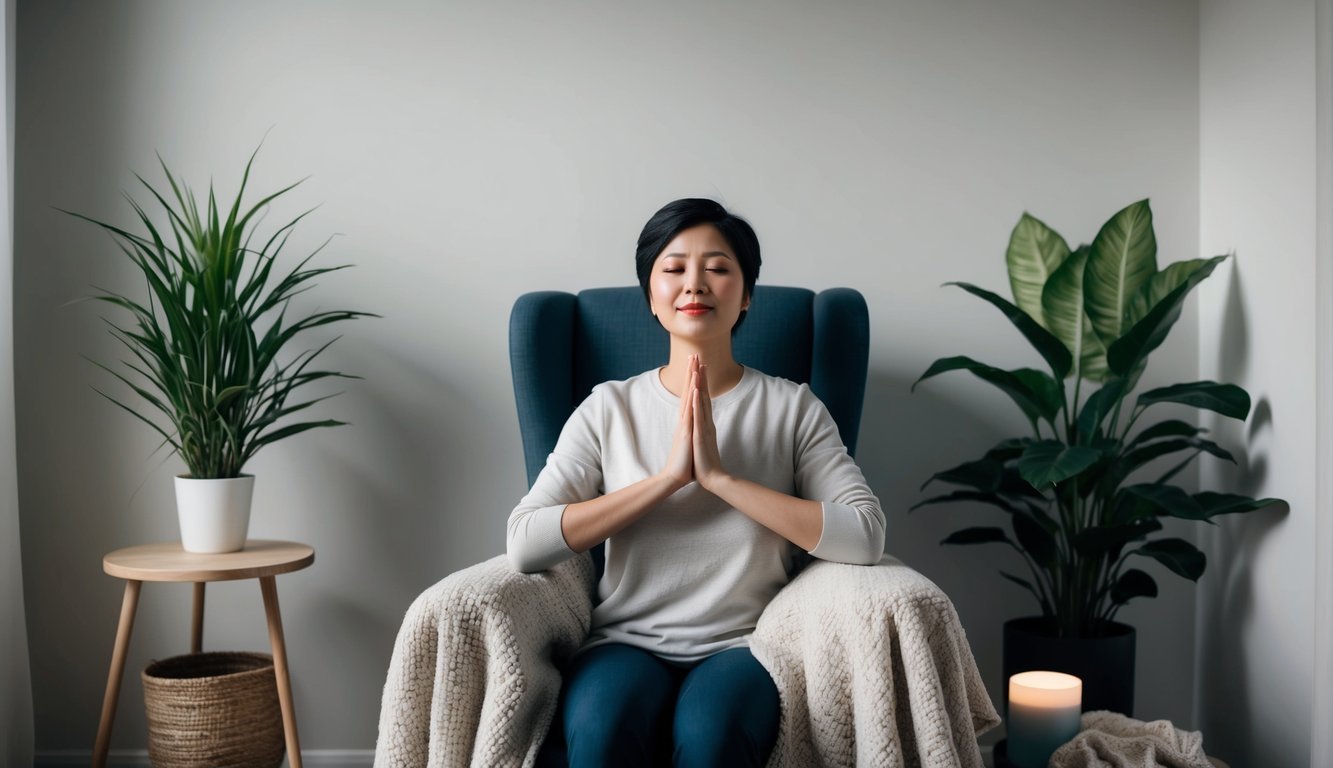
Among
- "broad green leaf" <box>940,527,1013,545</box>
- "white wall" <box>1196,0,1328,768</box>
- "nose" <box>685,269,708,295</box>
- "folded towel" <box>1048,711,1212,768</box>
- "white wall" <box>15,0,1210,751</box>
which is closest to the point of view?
"nose" <box>685,269,708,295</box>

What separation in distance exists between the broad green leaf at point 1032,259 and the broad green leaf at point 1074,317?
35mm

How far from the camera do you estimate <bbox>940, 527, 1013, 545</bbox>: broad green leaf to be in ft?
6.89

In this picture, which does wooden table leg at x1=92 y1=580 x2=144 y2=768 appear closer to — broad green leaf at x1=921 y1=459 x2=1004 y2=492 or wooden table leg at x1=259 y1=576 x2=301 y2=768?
wooden table leg at x1=259 y1=576 x2=301 y2=768

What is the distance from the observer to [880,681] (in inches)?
48.8

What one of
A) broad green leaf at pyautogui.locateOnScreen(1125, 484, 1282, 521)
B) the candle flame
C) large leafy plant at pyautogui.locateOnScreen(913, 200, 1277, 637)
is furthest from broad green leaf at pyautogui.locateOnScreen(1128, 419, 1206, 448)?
the candle flame

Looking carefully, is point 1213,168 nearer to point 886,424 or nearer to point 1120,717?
point 886,424

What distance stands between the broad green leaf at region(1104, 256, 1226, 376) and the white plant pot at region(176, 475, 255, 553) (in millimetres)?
1678

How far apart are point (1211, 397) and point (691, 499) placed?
1.04 m

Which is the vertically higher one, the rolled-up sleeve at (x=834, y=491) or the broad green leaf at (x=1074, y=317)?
the broad green leaf at (x=1074, y=317)

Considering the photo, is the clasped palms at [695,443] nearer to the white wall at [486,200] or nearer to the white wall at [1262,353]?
the white wall at [486,200]

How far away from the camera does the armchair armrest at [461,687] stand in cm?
129

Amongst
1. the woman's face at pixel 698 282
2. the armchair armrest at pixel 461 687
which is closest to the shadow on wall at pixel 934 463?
the woman's face at pixel 698 282

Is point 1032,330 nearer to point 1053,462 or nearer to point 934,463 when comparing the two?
point 1053,462

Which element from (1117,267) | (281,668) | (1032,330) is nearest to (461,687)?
(281,668)
